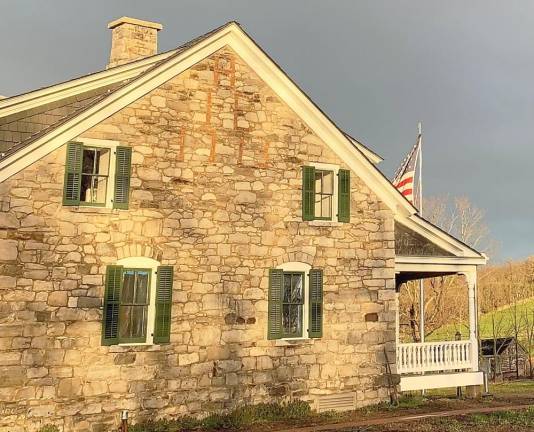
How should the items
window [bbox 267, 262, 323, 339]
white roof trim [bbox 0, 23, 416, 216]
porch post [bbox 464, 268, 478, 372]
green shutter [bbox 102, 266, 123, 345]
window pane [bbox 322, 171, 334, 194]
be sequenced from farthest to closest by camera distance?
porch post [bbox 464, 268, 478, 372] → window pane [bbox 322, 171, 334, 194] → window [bbox 267, 262, 323, 339] → green shutter [bbox 102, 266, 123, 345] → white roof trim [bbox 0, 23, 416, 216]

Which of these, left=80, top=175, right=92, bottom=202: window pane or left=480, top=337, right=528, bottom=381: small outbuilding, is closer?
left=80, top=175, right=92, bottom=202: window pane

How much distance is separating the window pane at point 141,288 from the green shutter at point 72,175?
5.87 feet

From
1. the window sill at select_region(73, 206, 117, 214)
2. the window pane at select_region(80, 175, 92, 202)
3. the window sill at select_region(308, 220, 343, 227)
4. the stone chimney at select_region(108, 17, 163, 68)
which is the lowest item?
the window sill at select_region(73, 206, 117, 214)

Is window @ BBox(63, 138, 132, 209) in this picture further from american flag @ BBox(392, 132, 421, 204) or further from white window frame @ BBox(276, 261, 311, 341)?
american flag @ BBox(392, 132, 421, 204)

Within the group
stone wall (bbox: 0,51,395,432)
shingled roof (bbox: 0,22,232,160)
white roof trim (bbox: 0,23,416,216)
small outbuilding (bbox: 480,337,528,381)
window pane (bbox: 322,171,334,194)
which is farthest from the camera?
small outbuilding (bbox: 480,337,528,381)

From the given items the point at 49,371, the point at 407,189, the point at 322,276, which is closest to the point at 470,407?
the point at 322,276

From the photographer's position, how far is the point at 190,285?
36.5 ft

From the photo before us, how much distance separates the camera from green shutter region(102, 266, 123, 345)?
402 inches

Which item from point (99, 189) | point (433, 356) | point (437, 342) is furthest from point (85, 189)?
point (437, 342)

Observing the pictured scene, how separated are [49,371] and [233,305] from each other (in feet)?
12.0

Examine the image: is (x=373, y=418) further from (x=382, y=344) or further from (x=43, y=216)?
(x=43, y=216)

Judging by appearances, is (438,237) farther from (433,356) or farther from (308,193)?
(308,193)

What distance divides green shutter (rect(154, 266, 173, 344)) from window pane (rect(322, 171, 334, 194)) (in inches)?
167

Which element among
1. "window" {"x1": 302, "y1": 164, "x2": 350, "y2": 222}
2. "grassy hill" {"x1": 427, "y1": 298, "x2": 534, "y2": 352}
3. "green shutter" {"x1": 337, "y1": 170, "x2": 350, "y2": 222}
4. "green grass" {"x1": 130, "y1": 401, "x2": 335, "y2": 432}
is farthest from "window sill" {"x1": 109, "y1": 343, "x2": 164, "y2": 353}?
"grassy hill" {"x1": 427, "y1": 298, "x2": 534, "y2": 352}
